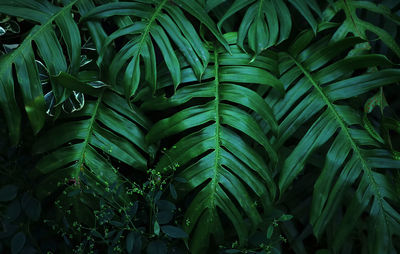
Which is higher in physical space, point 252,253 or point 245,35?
point 245,35

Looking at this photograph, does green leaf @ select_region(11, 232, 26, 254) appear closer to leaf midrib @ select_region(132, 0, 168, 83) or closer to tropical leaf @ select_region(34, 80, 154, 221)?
tropical leaf @ select_region(34, 80, 154, 221)

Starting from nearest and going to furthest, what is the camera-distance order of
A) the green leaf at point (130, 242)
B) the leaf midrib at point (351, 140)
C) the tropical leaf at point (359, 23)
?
1. the green leaf at point (130, 242)
2. the leaf midrib at point (351, 140)
3. the tropical leaf at point (359, 23)

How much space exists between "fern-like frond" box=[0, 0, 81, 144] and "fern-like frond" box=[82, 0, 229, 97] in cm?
8

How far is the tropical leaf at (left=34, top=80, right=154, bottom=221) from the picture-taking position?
1149 millimetres

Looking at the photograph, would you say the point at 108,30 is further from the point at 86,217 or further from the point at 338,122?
the point at 338,122

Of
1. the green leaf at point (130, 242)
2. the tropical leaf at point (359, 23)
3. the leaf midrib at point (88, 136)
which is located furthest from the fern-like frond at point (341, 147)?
the leaf midrib at point (88, 136)

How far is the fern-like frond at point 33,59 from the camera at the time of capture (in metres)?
1.07

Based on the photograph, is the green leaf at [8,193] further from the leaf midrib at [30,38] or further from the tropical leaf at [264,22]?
the tropical leaf at [264,22]

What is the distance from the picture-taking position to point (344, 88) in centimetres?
124

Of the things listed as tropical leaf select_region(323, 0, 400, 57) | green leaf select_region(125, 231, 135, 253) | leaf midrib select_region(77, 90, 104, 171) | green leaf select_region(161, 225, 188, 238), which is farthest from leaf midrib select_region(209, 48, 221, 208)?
tropical leaf select_region(323, 0, 400, 57)

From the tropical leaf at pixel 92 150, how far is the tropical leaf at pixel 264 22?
41 centimetres

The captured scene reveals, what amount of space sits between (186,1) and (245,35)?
215 mm

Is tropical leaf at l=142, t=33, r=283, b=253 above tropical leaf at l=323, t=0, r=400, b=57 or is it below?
below

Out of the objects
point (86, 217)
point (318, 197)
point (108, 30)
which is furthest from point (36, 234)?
point (318, 197)
